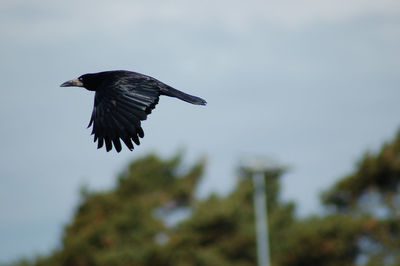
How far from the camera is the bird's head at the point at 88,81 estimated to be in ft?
40.2

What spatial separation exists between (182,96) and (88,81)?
146cm

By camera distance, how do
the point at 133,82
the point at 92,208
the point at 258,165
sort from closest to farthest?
1. the point at 133,82
2. the point at 258,165
3. the point at 92,208

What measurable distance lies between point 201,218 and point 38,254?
23.2 ft

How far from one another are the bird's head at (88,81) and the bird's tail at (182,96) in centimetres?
99

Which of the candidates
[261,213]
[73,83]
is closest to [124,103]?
[73,83]

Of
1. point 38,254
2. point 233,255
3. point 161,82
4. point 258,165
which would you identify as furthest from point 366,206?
point 161,82

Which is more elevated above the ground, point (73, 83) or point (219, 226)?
point (219, 226)

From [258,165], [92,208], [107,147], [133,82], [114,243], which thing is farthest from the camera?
[92,208]

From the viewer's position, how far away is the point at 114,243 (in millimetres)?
41656

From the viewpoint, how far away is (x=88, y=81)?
12.4 metres

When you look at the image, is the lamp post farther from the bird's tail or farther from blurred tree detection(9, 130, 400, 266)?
the bird's tail

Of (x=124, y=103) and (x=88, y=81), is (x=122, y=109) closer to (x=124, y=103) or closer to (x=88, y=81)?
(x=124, y=103)

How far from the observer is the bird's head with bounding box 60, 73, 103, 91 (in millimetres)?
12266

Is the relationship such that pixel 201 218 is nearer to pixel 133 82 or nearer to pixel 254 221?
pixel 254 221
